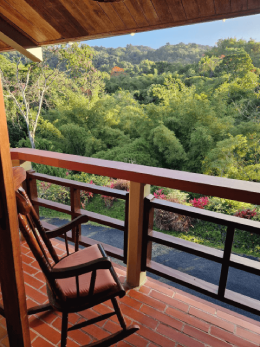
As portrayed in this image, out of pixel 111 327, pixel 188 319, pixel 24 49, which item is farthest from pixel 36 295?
pixel 24 49

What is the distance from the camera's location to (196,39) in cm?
1892

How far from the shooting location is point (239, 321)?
1.50m

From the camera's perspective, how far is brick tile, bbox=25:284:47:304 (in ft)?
5.18

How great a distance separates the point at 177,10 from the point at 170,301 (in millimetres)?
2004

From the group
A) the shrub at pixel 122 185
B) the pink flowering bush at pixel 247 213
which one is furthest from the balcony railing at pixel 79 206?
the pink flowering bush at pixel 247 213

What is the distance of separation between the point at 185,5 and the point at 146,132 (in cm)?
736

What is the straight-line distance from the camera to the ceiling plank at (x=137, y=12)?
59.6 inches

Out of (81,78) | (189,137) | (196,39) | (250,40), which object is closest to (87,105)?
(81,78)

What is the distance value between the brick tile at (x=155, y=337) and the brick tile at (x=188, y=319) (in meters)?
0.18

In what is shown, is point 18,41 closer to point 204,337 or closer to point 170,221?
point 204,337

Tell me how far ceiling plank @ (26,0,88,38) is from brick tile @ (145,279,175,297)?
210cm

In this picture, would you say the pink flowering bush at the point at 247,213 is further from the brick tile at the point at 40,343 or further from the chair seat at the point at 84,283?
the brick tile at the point at 40,343

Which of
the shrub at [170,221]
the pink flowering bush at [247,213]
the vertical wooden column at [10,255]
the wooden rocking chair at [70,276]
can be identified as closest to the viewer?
the vertical wooden column at [10,255]

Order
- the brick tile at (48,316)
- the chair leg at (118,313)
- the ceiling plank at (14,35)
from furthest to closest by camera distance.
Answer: the ceiling plank at (14,35) < the brick tile at (48,316) < the chair leg at (118,313)
